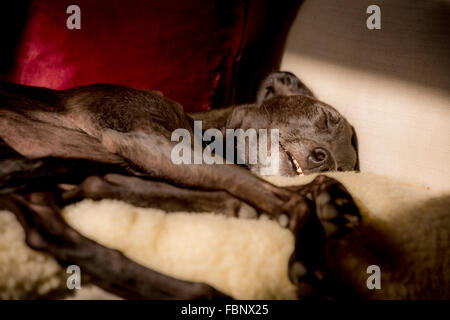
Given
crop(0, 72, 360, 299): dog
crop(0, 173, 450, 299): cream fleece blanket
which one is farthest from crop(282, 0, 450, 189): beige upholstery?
crop(0, 173, 450, 299): cream fleece blanket

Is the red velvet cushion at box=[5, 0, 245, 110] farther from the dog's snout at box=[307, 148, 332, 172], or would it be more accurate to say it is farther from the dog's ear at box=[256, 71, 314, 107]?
the dog's snout at box=[307, 148, 332, 172]

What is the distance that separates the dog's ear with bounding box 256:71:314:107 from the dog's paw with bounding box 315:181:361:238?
0.95 m

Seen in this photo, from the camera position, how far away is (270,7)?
7.98 ft

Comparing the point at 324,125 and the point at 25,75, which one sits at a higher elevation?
the point at 25,75

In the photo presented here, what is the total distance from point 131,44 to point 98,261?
1.32 meters

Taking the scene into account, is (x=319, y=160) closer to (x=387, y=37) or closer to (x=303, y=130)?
(x=303, y=130)

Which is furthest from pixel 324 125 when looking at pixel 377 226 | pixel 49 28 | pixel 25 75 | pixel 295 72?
pixel 25 75

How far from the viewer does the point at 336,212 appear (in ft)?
4.16

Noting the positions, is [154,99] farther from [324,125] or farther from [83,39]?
[324,125]

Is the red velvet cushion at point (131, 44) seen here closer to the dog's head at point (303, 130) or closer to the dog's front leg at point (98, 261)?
the dog's head at point (303, 130)

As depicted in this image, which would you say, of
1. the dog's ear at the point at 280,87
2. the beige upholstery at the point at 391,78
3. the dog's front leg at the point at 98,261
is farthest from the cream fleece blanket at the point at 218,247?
the dog's ear at the point at 280,87

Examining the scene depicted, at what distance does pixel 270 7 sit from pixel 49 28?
4.06ft

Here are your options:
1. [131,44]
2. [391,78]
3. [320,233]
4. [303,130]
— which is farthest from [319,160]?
[131,44]

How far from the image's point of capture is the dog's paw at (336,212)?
1.25 meters
